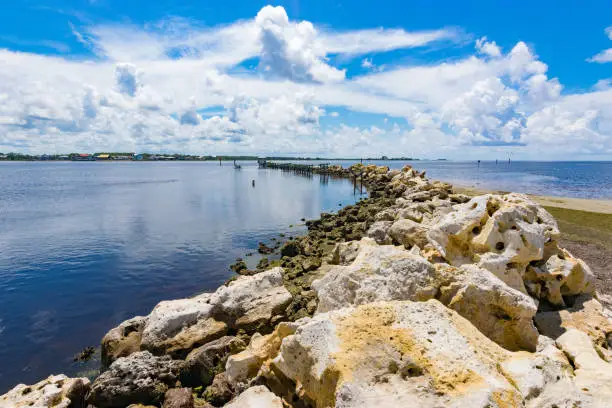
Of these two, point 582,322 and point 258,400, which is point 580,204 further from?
point 258,400

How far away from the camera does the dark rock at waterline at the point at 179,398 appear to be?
8.66 meters

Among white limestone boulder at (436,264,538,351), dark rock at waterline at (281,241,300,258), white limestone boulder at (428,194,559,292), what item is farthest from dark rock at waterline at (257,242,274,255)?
white limestone boulder at (436,264,538,351)

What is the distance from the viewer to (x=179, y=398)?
8.84 m

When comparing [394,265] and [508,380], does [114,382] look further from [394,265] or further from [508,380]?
[508,380]

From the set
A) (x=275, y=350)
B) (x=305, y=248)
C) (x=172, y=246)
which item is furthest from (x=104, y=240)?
(x=275, y=350)

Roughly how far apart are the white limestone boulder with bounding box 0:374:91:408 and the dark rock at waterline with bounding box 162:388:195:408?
2.48 meters

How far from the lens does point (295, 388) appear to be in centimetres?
634

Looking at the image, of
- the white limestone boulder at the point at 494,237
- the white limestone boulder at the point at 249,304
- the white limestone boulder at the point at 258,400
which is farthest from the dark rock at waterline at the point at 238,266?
the white limestone boulder at the point at 258,400

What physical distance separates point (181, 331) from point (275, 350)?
4.99 m

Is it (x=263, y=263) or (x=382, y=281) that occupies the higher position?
(x=382, y=281)

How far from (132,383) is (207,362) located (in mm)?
1936

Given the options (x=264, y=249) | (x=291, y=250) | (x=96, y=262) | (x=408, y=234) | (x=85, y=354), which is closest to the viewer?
(x=85, y=354)

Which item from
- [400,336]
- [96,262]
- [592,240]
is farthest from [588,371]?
[96,262]

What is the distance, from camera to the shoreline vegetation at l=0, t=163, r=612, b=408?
489cm
